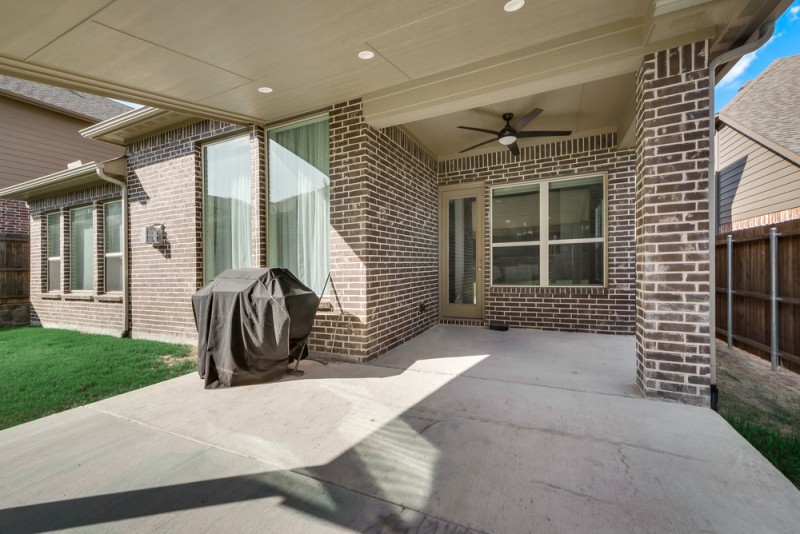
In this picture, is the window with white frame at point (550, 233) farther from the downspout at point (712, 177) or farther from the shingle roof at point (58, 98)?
the shingle roof at point (58, 98)

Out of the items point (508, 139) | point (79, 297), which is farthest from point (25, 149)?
point (508, 139)

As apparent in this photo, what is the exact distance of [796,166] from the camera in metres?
6.17

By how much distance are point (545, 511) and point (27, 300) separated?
429 inches

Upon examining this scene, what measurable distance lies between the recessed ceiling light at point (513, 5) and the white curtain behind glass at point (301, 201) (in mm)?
2322

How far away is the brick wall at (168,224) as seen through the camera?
481 centimetres

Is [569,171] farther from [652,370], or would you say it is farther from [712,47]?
[652,370]

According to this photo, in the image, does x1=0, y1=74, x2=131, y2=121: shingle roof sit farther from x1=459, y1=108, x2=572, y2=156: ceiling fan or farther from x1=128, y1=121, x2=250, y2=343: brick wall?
x1=459, y1=108, x2=572, y2=156: ceiling fan

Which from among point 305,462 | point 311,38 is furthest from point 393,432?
point 311,38

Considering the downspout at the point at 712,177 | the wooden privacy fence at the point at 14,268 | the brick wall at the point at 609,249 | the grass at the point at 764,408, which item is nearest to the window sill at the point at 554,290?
the brick wall at the point at 609,249

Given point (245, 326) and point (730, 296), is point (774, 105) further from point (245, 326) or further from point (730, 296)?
point (245, 326)

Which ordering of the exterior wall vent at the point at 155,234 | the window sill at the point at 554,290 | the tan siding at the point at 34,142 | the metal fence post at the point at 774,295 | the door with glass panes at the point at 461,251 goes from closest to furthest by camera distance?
the metal fence post at the point at 774,295 → the window sill at the point at 554,290 → the exterior wall vent at the point at 155,234 → the door with glass panes at the point at 461,251 → the tan siding at the point at 34,142

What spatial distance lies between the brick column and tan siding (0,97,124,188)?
12.6 m

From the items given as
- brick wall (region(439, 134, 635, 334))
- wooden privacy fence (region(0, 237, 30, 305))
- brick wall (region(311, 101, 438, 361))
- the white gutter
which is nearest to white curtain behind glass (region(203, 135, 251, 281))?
the white gutter

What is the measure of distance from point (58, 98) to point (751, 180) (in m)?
17.9
